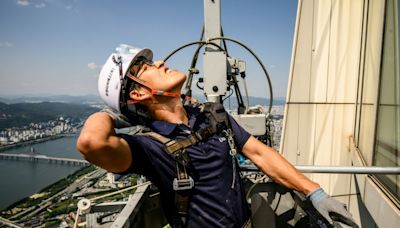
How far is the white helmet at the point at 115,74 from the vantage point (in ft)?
5.34

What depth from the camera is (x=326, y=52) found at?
13.4 feet

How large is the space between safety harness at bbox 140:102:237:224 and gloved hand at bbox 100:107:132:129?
16 centimetres

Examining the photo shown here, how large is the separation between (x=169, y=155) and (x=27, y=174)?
58.6 meters

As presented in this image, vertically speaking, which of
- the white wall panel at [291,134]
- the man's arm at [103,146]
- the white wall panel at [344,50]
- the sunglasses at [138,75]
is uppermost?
the white wall panel at [344,50]

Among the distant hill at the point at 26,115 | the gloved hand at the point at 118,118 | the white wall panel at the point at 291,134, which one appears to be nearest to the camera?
the gloved hand at the point at 118,118

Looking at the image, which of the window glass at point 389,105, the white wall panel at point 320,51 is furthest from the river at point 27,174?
the window glass at point 389,105

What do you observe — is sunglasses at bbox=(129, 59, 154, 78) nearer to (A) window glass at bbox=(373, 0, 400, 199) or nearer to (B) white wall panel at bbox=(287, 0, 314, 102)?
(A) window glass at bbox=(373, 0, 400, 199)

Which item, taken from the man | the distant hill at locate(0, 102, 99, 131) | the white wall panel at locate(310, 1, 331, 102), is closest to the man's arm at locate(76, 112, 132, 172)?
the man

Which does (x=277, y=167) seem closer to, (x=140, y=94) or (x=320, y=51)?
(x=140, y=94)

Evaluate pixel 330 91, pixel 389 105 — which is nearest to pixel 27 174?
pixel 330 91

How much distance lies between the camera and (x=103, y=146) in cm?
126

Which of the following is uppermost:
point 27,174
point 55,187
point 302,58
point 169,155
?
point 302,58

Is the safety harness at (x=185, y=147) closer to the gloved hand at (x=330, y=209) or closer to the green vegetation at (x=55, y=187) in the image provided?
the gloved hand at (x=330, y=209)

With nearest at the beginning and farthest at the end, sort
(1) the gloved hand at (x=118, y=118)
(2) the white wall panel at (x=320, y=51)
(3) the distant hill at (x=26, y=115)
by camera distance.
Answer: (1) the gloved hand at (x=118, y=118) < (2) the white wall panel at (x=320, y=51) < (3) the distant hill at (x=26, y=115)
